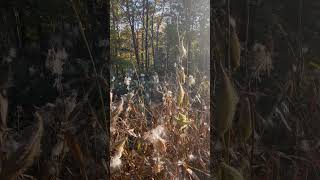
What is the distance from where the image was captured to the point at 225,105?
5.57ft

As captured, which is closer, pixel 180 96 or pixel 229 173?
pixel 229 173

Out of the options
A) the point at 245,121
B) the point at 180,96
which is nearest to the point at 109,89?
the point at 245,121

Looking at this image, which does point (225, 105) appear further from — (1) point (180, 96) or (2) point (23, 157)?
(2) point (23, 157)

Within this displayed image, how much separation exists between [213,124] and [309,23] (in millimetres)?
488

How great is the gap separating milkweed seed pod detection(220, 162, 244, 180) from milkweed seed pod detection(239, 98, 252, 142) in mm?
118

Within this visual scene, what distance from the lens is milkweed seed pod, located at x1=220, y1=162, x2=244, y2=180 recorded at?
169 centimetres

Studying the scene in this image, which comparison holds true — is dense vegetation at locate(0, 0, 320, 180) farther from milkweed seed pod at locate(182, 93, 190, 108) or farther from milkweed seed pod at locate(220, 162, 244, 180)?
milkweed seed pod at locate(182, 93, 190, 108)

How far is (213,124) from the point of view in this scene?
1717 mm

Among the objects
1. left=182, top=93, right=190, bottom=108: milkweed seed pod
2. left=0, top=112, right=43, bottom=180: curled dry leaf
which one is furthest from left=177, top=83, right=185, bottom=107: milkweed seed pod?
left=0, top=112, right=43, bottom=180: curled dry leaf

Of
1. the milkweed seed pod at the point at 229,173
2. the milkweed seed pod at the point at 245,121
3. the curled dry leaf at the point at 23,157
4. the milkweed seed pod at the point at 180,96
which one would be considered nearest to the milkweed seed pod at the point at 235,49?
the milkweed seed pod at the point at 245,121

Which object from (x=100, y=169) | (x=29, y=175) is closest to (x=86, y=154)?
(x=100, y=169)

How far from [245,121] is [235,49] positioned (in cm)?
26

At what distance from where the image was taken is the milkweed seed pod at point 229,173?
169cm

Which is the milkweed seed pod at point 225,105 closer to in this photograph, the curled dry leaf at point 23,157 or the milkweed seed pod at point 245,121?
the milkweed seed pod at point 245,121
